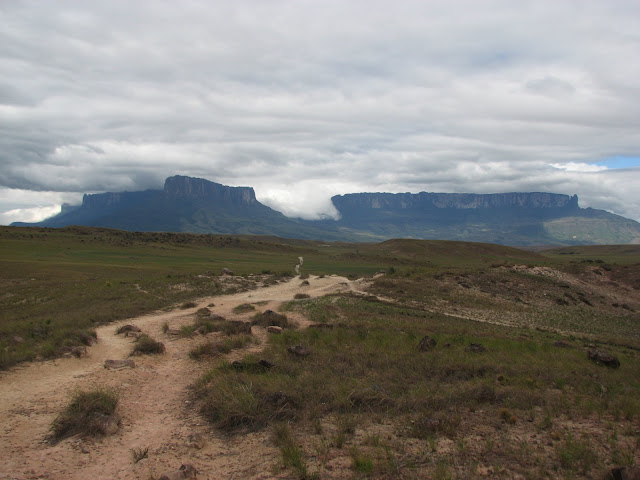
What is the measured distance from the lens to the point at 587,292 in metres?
47.2

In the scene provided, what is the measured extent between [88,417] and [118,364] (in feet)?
16.1

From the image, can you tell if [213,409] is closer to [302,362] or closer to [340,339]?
[302,362]

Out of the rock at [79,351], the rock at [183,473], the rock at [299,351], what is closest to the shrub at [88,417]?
the rock at [183,473]

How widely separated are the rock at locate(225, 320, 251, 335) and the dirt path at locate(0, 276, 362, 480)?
11.1ft

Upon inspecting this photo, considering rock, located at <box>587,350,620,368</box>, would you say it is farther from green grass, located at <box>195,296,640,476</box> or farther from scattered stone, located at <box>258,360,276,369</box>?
scattered stone, located at <box>258,360,276,369</box>

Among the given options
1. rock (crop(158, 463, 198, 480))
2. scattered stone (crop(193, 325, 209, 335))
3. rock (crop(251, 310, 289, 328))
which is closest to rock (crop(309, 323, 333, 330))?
rock (crop(251, 310, 289, 328))

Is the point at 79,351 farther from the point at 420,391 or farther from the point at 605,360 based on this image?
the point at 605,360

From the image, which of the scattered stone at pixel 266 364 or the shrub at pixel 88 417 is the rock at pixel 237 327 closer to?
the scattered stone at pixel 266 364

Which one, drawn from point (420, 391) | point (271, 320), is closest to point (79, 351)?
point (271, 320)

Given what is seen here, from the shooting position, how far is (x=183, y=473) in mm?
8133

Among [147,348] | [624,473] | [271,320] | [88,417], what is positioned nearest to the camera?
[624,473]

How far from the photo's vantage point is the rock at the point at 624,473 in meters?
7.32

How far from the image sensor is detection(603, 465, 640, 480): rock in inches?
288

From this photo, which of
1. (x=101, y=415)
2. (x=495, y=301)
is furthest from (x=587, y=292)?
(x=101, y=415)
